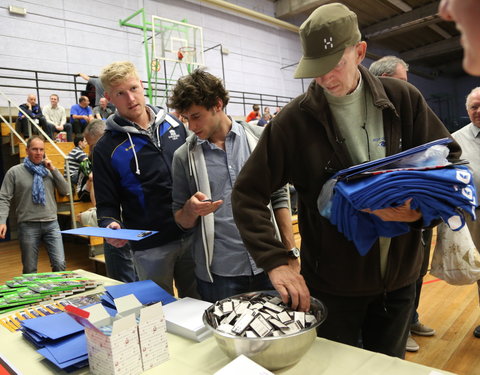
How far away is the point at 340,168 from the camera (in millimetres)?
1114

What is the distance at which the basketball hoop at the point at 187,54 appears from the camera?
28.3ft

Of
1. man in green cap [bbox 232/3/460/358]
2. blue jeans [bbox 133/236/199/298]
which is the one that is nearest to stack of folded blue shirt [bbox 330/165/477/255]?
man in green cap [bbox 232/3/460/358]

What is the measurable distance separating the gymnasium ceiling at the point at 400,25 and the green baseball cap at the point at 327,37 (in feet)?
33.0

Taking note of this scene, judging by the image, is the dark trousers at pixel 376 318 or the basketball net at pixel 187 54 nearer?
the dark trousers at pixel 376 318

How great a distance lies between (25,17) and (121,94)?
7096 millimetres

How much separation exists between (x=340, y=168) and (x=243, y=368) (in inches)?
23.9

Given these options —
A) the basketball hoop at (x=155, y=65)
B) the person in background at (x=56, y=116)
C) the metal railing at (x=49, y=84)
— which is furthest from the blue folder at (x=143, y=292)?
the basketball hoop at (x=155, y=65)

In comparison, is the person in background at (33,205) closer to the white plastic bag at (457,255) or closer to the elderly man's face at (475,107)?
the white plastic bag at (457,255)

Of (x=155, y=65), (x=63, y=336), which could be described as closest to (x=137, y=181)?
(x=63, y=336)

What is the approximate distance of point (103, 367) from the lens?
949mm

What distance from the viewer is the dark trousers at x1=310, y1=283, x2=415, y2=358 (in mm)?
1185

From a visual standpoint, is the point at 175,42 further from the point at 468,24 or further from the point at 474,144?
the point at 468,24

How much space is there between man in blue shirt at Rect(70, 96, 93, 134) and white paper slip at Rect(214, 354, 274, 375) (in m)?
6.93

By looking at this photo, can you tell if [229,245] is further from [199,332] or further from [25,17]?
[25,17]
